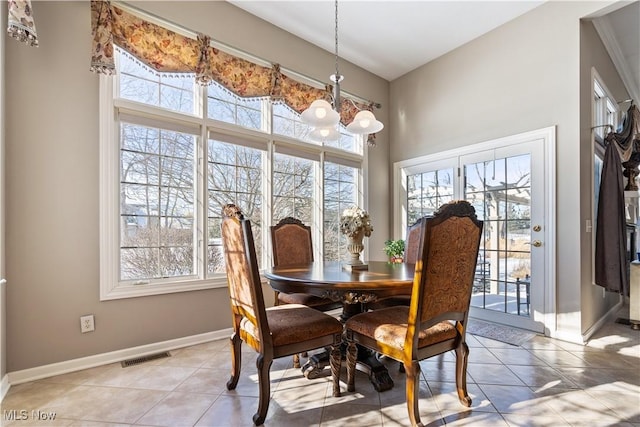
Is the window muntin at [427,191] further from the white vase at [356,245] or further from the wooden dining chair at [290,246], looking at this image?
the white vase at [356,245]

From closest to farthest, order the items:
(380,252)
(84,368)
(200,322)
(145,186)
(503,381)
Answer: (503,381) < (84,368) < (145,186) < (200,322) < (380,252)

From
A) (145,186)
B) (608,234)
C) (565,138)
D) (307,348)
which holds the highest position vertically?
(565,138)

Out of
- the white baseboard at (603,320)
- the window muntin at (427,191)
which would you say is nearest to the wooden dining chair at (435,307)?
the white baseboard at (603,320)

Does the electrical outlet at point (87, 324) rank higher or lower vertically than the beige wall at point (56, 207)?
lower

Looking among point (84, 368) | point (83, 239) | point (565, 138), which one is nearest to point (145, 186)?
point (83, 239)

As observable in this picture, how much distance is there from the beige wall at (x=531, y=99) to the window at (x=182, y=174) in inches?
69.6

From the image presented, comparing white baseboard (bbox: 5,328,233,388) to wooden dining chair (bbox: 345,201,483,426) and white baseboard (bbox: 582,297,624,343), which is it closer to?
wooden dining chair (bbox: 345,201,483,426)

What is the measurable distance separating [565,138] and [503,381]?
2.29m

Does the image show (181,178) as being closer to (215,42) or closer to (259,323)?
(215,42)

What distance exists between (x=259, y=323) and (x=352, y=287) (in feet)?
1.74

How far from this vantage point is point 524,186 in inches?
129

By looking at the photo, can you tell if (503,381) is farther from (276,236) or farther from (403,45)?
(403,45)

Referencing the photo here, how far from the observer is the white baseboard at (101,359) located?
2127 mm

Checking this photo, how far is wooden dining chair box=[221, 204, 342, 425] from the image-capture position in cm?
166
